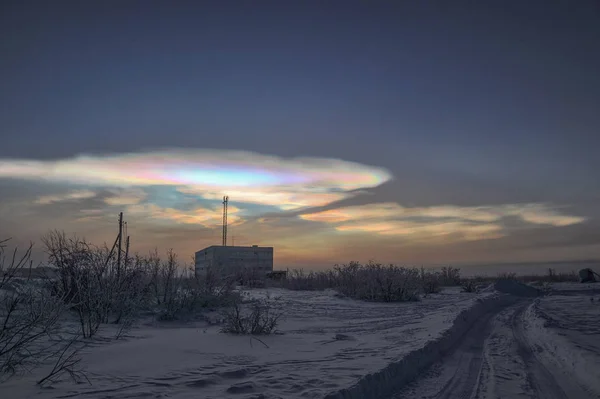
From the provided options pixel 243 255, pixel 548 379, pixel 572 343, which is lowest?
pixel 548 379

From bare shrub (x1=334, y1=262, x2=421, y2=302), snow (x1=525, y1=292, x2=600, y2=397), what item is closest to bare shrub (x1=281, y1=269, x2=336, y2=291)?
bare shrub (x1=334, y1=262, x2=421, y2=302)

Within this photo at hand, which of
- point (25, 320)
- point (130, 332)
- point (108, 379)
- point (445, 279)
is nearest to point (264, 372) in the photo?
point (108, 379)

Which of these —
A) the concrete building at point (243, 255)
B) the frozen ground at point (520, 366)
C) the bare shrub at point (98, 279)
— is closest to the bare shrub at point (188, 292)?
the bare shrub at point (98, 279)

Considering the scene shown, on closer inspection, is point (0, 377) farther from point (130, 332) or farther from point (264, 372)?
point (130, 332)

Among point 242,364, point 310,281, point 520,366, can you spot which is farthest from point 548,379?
point 310,281

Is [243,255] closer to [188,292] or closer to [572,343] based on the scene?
[188,292]

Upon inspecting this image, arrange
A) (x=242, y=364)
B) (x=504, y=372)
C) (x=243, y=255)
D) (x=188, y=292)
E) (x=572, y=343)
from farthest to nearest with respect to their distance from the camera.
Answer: (x=243, y=255), (x=188, y=292), (x=572, y=343), (x=504, y=372), (x=242, y=364)

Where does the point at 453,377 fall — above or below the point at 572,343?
below

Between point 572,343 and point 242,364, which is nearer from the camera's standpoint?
point 242,364
